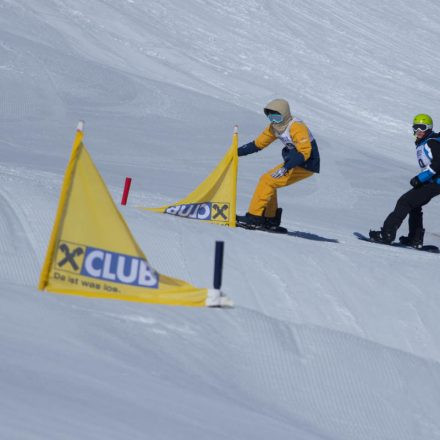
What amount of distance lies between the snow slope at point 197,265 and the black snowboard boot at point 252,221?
386mm

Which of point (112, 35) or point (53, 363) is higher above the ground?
point (112, 35)

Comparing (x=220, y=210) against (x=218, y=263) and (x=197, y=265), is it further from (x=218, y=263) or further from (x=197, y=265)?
(x=218, y=263)

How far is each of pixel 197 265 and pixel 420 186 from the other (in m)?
3.44

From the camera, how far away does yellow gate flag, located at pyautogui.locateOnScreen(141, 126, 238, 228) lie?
10.0 metres

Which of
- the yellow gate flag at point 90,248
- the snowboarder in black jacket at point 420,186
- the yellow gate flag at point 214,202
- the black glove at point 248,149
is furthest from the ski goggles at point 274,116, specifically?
the yellow gate flag at point 90,248

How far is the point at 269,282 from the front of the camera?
8461 millimetres

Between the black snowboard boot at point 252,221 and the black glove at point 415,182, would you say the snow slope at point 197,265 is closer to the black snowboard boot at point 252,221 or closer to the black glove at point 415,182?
the black snowboard boot at point 252,221

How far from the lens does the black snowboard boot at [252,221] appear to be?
10250mm

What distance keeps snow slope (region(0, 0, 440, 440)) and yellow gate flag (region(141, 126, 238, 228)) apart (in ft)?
1.56

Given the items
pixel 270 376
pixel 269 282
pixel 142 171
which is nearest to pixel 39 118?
pixel 142 171

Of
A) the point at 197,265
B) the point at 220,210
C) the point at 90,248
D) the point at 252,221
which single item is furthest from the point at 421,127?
the point at 90,248

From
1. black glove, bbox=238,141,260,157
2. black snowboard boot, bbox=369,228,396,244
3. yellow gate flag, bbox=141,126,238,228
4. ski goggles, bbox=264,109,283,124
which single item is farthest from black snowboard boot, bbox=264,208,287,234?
black snowboard boot, bbox=369,228,396,244

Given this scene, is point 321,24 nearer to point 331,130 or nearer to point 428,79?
point 428,79

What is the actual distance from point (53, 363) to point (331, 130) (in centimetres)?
1521
